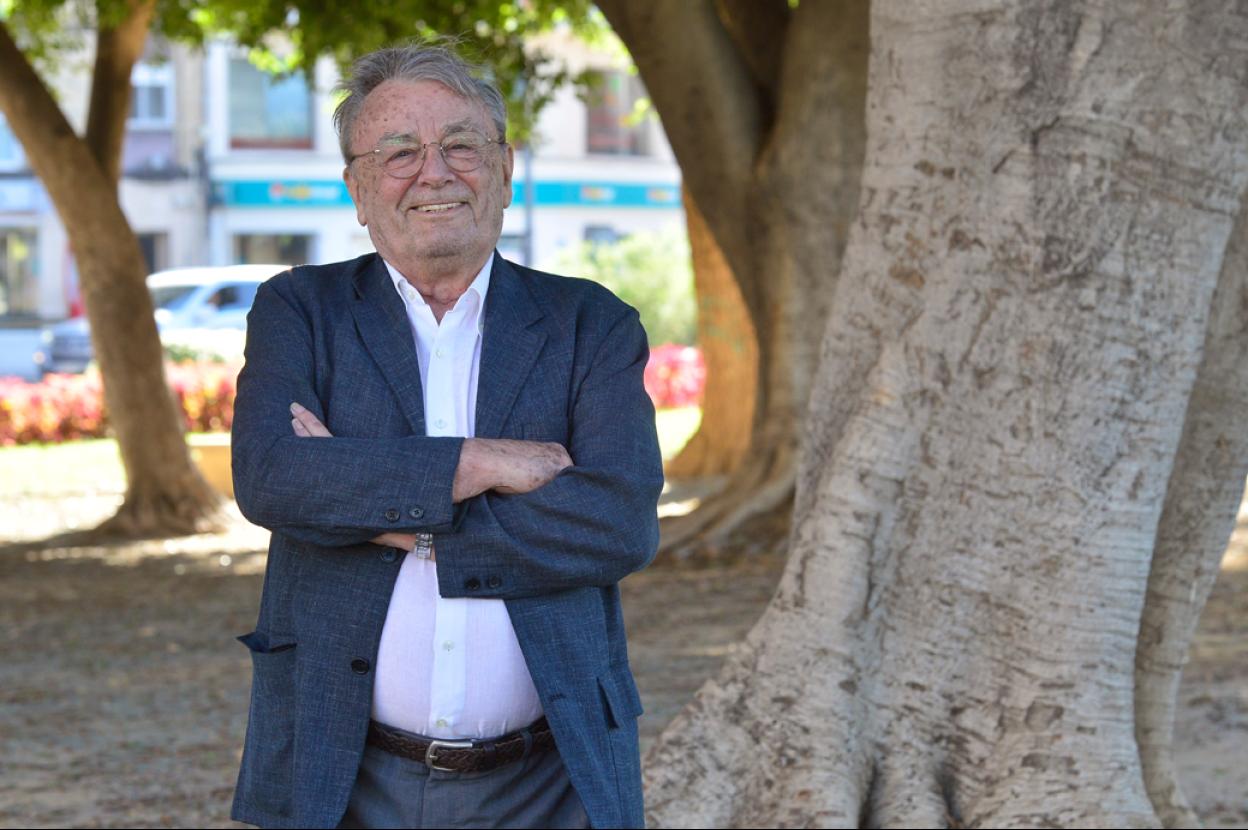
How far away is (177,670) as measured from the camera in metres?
8.51

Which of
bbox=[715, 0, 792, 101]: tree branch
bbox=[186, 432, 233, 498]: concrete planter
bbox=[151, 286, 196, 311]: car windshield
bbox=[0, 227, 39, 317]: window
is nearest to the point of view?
bbox=[715, 0, 792, 101]: tree branch

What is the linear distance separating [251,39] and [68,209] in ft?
7.10

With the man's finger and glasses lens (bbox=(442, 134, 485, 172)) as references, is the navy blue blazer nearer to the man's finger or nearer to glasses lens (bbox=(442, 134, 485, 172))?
the man's finger

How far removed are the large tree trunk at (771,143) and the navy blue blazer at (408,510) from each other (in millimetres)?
7318

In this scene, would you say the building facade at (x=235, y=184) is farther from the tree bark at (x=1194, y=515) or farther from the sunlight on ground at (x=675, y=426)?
the tree bark at (x=1194, y=515)

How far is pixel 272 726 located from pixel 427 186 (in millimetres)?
941

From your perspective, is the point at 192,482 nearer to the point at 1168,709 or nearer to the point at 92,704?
the point at 92,704

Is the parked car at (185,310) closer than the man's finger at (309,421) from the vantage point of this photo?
No

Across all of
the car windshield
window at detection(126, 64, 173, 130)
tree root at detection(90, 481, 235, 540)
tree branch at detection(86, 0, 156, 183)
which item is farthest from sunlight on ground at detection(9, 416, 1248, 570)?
window at detection(126, 64, 173, 130)

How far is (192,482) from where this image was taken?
1348cm

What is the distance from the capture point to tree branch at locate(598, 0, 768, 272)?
10.2 meters

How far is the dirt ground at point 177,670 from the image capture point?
6.09 m

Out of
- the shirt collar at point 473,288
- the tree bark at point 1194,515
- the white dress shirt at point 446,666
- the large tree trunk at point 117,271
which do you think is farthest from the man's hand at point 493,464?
the large tree trunk at point 117,271

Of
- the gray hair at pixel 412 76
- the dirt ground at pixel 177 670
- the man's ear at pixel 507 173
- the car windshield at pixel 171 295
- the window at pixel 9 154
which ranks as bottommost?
the car windshield at pixel 171 295
